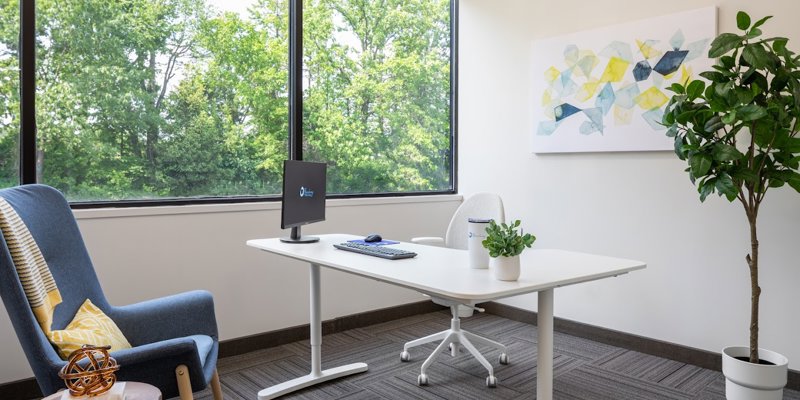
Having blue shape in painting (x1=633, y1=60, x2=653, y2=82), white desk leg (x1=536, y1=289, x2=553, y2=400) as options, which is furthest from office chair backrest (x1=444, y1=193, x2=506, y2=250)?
white desk leg (x1=536, y1=289, x2=553, y2=400)

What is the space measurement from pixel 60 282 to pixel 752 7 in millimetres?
3391

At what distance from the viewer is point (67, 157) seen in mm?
2836

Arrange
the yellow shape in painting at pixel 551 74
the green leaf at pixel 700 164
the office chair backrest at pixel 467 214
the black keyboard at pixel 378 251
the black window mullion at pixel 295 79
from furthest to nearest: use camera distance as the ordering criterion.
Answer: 1. the yellow shape in painting at pixel 551 74
2. the black window mullion at pixel 295 79
3. the office chair backrest at pixel 467 214
4. the green leaf at pixel 700 164
5. the black keyboard at pixel 378 251

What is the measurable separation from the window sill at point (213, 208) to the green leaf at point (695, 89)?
206 cm

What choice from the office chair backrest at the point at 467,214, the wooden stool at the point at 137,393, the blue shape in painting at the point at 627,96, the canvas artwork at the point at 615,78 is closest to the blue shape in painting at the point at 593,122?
the canvas artwork at the point at 615,78

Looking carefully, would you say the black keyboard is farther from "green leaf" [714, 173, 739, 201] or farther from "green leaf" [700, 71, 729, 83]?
"green leaf" [700, 71, 729, 83]

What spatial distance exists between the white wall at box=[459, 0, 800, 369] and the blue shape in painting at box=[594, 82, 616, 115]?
286 mm

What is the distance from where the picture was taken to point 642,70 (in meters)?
3.30

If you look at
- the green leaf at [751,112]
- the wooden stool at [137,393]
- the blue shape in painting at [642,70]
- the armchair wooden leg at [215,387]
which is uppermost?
the blue shape in painting at [642,70]

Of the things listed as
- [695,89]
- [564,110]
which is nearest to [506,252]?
[695,89]

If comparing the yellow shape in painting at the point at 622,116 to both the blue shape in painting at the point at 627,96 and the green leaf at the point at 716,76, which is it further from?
the green leaf at the point at 716,76

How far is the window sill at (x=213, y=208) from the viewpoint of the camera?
2.85m

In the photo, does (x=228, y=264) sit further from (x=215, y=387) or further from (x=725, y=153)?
(x=725, y=153)

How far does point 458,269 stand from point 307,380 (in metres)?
1.19
